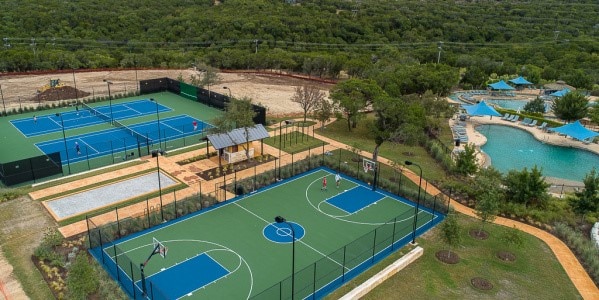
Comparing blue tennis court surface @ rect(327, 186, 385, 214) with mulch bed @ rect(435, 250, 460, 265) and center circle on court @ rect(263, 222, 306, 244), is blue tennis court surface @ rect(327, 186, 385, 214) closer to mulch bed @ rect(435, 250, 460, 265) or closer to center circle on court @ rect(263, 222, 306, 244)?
center circle on court @ rect(263, 222, 306, 244)

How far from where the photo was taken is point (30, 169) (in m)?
32.0

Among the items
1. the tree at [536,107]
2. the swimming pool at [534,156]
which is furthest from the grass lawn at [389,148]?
the tree at [536,107]

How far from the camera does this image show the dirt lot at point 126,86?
54438 millimetres

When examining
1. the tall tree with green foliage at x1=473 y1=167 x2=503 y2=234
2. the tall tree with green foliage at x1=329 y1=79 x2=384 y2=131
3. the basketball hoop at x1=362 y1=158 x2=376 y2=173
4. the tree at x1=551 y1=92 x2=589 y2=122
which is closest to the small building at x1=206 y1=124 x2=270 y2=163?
the basketball hoop at x1=362 y1=158 x2=376 y2=173

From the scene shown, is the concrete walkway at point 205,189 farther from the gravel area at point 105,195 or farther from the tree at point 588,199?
the tree at point 588,199

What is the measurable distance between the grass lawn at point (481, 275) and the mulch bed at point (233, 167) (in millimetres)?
15042

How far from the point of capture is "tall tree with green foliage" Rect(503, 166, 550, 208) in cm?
2956

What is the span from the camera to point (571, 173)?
38250mm

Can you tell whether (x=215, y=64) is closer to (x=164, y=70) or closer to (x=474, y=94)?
(x=164, y=70)

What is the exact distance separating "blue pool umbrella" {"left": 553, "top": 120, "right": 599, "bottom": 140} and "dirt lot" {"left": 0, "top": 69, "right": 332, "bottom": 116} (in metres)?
27.3

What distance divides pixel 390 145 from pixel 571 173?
14.9 metres

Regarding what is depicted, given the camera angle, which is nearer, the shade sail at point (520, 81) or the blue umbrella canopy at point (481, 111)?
the blue umbrella canopy at point (481, 111)

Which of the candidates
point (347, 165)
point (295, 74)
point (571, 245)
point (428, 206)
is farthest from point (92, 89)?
point (571, 245)

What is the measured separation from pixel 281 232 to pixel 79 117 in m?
31.5
